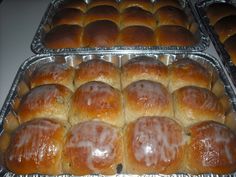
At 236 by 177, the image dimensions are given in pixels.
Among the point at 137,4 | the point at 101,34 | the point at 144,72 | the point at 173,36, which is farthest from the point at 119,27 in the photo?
the point at 144,72

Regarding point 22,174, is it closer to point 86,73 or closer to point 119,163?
point 119,163

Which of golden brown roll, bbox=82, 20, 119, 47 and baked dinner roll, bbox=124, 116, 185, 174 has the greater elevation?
golden brown roll, bbox=82, 20, 119, 47

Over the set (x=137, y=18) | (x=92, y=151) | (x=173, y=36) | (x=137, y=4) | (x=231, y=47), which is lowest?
(x=92, y=151)

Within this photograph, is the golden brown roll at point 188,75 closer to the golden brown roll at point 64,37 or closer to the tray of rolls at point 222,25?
the tray of rolls at point 222,25

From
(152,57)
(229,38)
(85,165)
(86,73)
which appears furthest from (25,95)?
(229,38)

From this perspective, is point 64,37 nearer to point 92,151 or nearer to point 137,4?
point 137,4

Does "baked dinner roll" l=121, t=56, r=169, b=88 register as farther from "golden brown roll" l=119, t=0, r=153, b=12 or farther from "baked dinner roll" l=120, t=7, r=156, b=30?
"golden brown roll" l=119, t=0, r=153, b=12

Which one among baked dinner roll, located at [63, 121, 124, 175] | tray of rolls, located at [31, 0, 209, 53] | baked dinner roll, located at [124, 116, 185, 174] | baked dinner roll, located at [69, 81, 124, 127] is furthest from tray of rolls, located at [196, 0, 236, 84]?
baked dinner roll, located at [63, 121, 124, 175]
